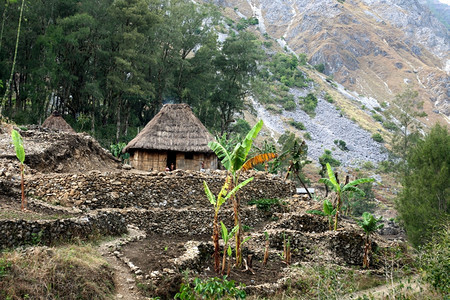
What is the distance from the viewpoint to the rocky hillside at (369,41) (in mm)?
98562

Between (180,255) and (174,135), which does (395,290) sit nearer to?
(180,255)

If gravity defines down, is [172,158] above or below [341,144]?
above

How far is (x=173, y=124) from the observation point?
21734 millimetres

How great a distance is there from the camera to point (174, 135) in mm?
21188

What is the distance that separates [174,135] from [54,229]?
40.0 feet

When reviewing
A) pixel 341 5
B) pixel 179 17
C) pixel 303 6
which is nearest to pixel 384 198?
pixel 179 17

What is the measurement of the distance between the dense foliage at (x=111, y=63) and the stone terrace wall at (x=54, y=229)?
12.2 meters

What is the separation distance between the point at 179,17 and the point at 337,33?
83.9 meters

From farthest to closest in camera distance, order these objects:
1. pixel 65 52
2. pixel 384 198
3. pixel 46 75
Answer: pixel 384 198, pixel 65 52, pixel 46 75

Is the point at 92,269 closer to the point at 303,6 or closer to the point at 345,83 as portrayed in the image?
the point at 345,83

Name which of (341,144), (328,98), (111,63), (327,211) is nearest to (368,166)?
(341,144)

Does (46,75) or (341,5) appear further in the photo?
(341,5)

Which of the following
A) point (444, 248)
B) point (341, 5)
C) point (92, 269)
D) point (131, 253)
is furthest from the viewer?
point (341, 5)

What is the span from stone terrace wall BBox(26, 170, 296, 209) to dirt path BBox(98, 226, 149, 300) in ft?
8.11
